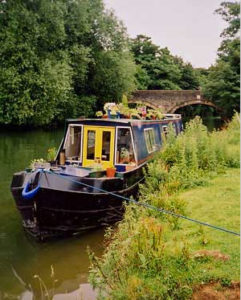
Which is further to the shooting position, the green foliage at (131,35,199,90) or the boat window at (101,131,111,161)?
the green foliage at (131,35,199,90)

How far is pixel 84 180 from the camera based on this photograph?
766 cm

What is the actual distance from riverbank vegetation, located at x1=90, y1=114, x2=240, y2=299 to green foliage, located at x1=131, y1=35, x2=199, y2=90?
37.6 meters

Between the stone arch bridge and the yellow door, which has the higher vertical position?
the stone arch bridge

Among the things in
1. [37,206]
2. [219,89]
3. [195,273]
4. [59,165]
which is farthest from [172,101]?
[195,273]

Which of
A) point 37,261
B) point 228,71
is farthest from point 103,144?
point 228,71

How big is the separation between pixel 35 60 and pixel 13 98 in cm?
245

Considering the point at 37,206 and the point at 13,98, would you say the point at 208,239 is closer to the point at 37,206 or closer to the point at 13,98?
the point at 37,206

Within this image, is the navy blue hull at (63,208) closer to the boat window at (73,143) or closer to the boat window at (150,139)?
the boat window at (73,143)

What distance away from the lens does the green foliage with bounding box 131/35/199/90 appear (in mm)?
47675

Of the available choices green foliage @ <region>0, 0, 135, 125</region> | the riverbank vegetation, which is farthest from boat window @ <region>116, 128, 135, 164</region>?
green foliage @ <region>0, 0, 135, 125</region>

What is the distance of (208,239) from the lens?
4.93 meters

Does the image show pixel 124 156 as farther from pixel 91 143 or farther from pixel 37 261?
pixel 37 261

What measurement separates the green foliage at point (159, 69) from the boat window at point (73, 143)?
35256mm

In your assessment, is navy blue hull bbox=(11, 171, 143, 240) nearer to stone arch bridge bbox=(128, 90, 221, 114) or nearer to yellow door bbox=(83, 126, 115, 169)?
yellow door bbox=(83, 126, 115, 169)
